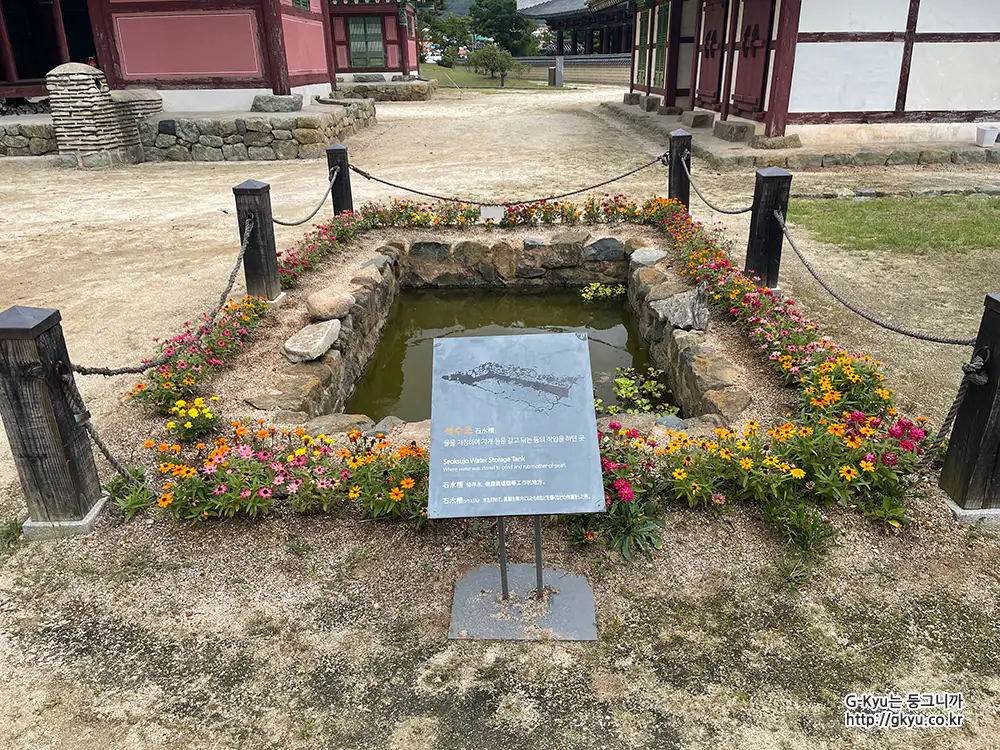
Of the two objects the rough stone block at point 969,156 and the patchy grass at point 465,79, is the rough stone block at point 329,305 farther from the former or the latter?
the patchy grass at point 465,79

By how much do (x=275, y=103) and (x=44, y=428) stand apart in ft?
39.6

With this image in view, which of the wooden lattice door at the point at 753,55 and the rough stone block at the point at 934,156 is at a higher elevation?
the wooden lattice door at the point at 753,55

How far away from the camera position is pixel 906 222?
764cm

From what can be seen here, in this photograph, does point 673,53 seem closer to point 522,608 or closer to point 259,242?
point 259,242

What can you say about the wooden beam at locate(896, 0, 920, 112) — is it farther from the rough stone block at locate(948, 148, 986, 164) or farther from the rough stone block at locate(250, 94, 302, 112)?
the rough stone block at locate(250, 94, 302, 112)

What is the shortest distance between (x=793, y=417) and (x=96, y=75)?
12.9 m

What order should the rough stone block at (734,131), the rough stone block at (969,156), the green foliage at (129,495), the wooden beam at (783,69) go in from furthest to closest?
the rough stone block at (734,131)
the rough stone block at (969,156)
the wooden beam at (783,69)
the green foliage at (129,495)

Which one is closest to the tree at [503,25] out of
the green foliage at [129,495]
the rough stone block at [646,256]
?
the rough stone block at [646,256]

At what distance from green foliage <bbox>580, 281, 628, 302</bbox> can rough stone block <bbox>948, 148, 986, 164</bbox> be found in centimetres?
717

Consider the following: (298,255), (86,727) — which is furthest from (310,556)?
(298,255)

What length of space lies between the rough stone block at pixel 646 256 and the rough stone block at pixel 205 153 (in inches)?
371

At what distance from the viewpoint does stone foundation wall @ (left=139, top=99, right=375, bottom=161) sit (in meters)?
12.7

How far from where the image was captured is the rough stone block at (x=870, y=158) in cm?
1061

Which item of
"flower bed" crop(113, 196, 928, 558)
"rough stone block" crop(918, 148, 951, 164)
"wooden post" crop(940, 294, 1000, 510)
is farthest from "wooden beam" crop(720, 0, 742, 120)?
"wooden post" crop(940, 294, 1000, 510)
